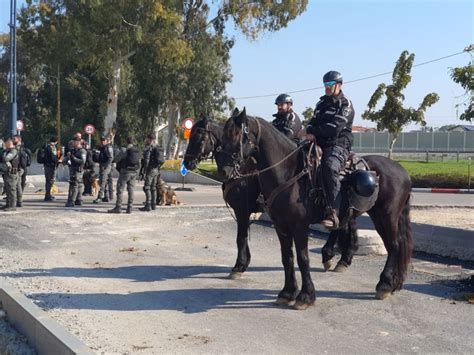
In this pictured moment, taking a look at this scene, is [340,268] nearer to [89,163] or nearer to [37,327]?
[37,327]

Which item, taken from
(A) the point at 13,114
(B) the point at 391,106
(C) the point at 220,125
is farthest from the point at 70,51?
(C) the point at 220,125

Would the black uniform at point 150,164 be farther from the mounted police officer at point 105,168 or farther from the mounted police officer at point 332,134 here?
the mounted police officer at point 332,134

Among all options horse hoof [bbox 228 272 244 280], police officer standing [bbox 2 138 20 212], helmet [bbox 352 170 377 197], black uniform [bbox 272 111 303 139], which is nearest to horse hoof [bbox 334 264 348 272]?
horse hoof [bbox 228 272 244 280]

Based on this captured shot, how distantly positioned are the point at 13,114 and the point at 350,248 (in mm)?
23553

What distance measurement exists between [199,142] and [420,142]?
189 ft

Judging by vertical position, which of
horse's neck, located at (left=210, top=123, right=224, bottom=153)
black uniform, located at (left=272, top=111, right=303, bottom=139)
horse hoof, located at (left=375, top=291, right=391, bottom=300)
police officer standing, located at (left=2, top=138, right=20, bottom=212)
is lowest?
horse hoof, located at (left=375, top=291, right=391, bottom=300)

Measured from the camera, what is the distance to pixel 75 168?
17.3 m

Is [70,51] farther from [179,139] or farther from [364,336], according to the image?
[364,336]

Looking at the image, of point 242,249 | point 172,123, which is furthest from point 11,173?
point 172,123

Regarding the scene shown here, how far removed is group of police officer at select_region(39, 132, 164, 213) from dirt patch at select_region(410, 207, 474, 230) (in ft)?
22.0

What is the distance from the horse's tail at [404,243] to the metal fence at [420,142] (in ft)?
168

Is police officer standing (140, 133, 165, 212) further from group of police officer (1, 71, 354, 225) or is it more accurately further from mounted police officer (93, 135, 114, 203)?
mounted police officer (93, 135, 114, 203)

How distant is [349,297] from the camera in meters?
8.03

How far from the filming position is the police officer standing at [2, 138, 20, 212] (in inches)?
622
